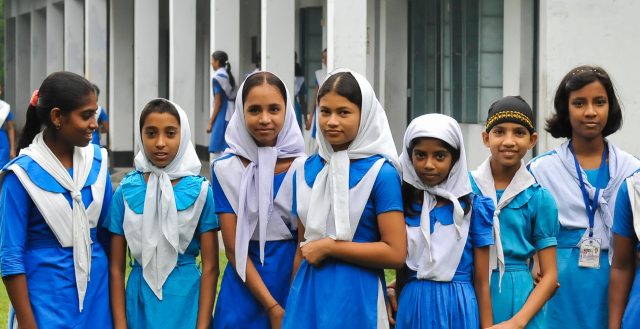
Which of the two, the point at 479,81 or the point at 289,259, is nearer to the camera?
the point at 289,259

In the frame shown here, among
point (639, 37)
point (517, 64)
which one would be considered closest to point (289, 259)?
point (639, 37)

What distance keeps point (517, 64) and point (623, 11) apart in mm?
1545

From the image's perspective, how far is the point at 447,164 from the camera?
15.6 feet

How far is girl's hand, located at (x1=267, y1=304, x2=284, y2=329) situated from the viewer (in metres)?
4.96

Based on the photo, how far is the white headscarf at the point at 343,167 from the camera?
15.5ft

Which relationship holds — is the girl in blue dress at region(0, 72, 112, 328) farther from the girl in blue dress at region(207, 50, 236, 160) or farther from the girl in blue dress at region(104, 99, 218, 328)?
the girl in blue dress at region(207, 50, 236, 160)

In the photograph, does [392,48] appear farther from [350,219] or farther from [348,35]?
[350,219]

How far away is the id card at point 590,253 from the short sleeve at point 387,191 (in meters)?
1.03

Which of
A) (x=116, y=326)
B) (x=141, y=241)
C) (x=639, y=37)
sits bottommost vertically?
(x=116, y=326)

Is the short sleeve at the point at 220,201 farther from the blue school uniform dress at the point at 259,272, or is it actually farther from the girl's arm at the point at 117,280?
the girl's arm at the point at 117,280

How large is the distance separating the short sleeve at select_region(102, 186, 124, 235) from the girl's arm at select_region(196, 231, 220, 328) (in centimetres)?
33

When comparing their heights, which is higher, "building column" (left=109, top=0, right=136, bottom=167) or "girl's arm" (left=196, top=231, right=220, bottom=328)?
"building column" (left=109, top=0, right=136, bottom=167)

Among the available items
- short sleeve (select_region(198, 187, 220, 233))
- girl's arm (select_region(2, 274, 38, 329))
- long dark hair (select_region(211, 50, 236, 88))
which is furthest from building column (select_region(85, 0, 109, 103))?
girl's arm (select_region(2, 274, 38, 329))

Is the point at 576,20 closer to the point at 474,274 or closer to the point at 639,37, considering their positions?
the point at 639,37
